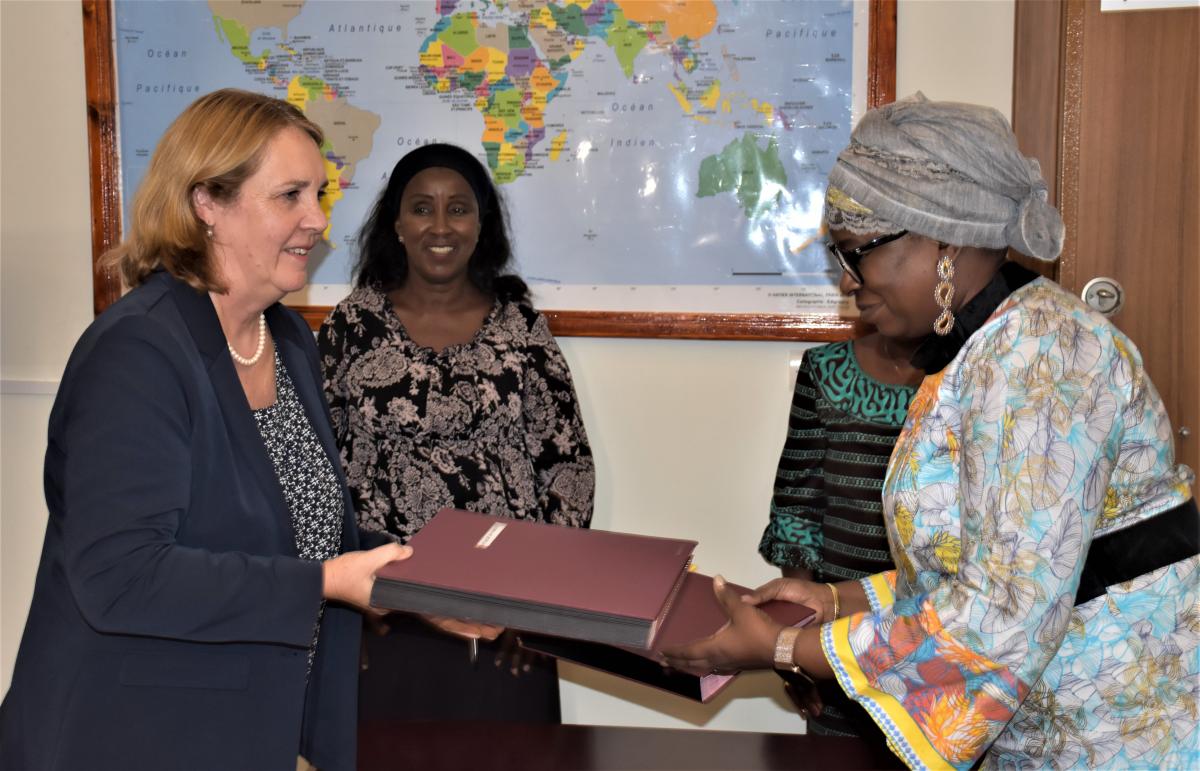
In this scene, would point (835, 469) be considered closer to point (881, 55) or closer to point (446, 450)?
point (446, 450)

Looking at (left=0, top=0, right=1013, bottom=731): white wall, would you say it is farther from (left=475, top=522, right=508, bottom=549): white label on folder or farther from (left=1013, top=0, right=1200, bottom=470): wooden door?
(left=475, top=522, right=508, bottom=549): white label on folder

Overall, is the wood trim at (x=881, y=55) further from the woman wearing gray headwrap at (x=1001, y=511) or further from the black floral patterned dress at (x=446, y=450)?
the woman wearing gray headwrap at (x=1001, y=511)

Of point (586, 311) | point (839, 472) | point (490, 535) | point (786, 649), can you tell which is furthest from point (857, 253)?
point (586, 311)

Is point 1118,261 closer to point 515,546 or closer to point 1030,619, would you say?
point 1030,619

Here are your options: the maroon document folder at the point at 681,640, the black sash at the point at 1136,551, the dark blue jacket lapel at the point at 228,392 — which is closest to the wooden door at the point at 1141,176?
the black sash at the point at 1136,551

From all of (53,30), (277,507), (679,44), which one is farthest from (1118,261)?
(53,30)

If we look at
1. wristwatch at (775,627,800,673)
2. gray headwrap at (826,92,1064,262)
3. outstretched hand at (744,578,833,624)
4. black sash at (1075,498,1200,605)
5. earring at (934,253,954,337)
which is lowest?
outstretched hand at (744,578,833,624)

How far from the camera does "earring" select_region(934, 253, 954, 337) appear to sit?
1.56 m

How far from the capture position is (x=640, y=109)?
311cm

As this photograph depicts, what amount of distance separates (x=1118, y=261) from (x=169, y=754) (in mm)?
2051

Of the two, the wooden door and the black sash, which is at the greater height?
the wooden door

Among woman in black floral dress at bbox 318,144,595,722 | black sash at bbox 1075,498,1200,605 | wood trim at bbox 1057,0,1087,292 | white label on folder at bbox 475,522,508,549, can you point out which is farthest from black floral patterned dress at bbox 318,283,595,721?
black sash at bbox 1075,498,1200,605

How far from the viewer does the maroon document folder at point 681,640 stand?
5.46ft

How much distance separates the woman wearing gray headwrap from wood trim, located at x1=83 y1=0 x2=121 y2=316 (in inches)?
101
